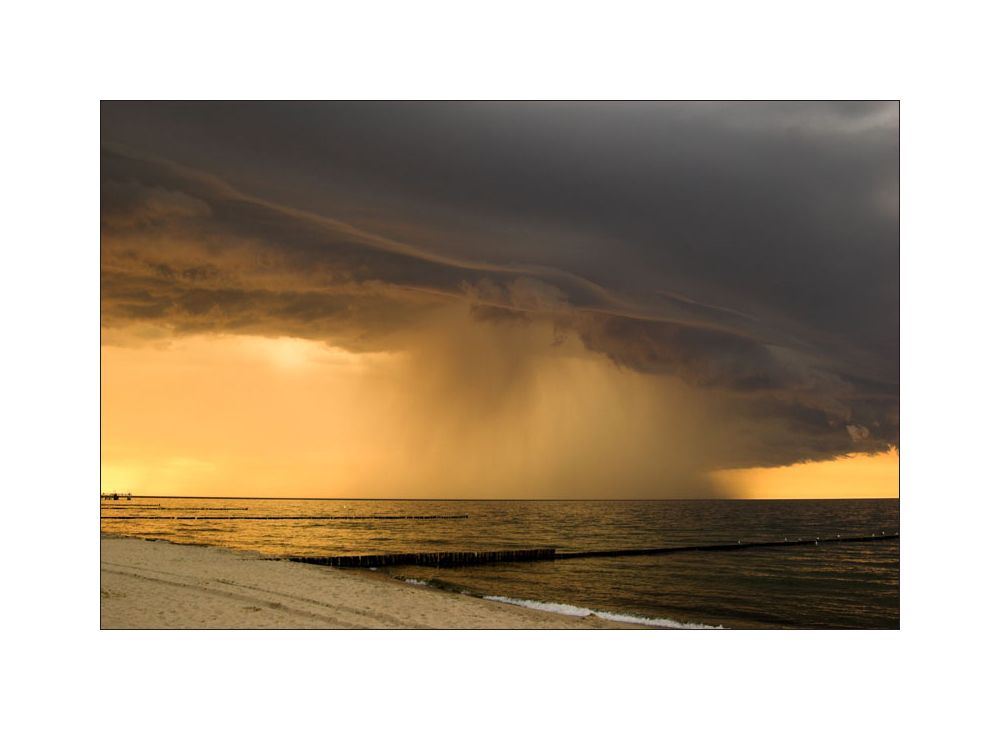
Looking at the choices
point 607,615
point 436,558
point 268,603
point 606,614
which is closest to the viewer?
point 268,603

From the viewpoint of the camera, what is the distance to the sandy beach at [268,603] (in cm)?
1360

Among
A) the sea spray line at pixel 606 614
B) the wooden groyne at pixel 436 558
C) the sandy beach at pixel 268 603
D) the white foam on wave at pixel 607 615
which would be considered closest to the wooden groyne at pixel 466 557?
the wooden groyne at pixel 436 558

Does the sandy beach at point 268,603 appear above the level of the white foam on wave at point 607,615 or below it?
above

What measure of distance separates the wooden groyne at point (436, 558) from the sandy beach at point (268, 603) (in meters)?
14.9

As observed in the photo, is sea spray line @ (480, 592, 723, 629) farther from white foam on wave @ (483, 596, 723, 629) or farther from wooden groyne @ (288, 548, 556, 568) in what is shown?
wooden groyne @ (288, 548, 556, 568)

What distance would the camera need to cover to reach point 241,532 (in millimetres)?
69500

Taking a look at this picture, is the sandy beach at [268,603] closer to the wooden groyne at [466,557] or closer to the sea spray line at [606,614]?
the sea spray line at [606,614]

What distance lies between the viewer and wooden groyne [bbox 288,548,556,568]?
38.2 meters

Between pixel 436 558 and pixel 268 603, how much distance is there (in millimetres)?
27701

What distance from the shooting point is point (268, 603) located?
15859mm

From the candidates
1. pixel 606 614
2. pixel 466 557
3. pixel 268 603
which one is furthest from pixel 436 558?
pixel 268 603

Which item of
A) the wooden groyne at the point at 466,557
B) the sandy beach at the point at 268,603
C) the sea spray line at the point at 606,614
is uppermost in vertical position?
the sandy beach at the point at 268,603

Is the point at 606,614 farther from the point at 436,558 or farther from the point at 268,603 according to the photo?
the point at 436,558

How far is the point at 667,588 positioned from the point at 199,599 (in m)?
22.6
